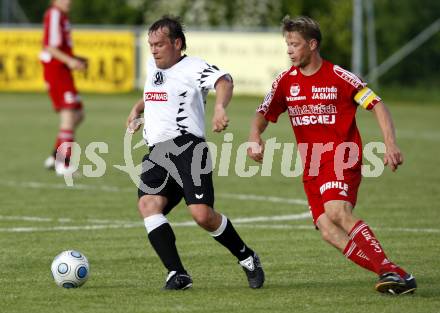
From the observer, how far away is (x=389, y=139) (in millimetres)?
7555

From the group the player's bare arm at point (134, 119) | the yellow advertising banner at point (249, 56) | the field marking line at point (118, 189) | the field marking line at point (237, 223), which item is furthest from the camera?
the yellow advertising banner at point (249, 56)

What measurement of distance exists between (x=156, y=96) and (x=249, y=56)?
981 inches

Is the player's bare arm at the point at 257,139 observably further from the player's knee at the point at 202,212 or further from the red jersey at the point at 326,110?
the player's knee at the point at 202,212

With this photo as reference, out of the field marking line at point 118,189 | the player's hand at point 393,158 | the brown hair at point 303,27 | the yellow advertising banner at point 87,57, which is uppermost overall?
the brown hair at point 303,27

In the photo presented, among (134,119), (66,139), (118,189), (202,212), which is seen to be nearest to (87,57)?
(66,139)

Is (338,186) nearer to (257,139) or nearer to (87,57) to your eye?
(257,139)

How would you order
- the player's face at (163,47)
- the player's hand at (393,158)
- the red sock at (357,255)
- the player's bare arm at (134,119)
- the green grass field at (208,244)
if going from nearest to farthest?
the player's hand at (393,158) → the green grass field at (208,244) → the red sock at (357,255) → the player's face at (163,47) → the player's bare arm at (134,119)

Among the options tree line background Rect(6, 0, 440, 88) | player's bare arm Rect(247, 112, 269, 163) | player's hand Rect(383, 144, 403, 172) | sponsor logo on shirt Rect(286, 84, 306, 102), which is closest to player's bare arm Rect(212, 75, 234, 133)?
player's bare arm Rect(247, 112, 269, 163)

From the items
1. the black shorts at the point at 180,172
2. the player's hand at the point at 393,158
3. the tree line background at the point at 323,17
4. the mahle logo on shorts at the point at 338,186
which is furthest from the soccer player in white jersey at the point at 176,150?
the tree line background at the point at 323,17

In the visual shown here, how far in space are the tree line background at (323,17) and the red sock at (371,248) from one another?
24.5 m

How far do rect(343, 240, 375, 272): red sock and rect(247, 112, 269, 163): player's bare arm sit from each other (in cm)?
81

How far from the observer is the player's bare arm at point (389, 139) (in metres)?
7.41

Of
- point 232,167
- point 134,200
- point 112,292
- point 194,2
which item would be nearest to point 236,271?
point 112,292

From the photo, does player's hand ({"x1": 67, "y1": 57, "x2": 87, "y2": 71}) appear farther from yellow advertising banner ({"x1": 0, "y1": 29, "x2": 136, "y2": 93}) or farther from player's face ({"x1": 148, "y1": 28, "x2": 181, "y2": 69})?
yellow advertising banner ({"x1": 0, "y1": 29, "x2": 136, "y2": 93})
